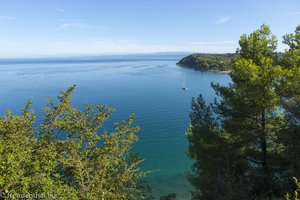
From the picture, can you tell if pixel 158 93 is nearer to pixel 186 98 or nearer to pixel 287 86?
pixel 186 98

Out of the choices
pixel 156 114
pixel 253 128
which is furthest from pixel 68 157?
pixel 156 114

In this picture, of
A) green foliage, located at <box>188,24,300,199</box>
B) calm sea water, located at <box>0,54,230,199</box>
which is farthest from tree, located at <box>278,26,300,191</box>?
calm sea water, located at <box>0,54,230,199</box>

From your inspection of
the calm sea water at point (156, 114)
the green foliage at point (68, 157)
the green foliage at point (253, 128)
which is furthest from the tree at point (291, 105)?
the calm sea water at point (156, 114)

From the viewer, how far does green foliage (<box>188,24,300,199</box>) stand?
13.3m

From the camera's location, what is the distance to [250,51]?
15.3m

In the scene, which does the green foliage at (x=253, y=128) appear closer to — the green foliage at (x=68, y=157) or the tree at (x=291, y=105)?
the tree at (x=291, y=105)

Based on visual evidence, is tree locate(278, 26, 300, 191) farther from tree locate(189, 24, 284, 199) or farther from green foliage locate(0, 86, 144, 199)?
green foliage locate(0, 86, 144, 199)

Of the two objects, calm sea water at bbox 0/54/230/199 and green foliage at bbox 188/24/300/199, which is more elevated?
green foliage at bbox 188/24/300/199

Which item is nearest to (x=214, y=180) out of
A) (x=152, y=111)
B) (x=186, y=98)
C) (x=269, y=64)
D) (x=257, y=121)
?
(x=257, y=121)

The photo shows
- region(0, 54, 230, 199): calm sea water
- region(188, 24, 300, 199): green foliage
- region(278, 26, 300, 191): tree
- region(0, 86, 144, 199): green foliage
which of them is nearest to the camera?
region(0, 86, 144, 199): green foliage

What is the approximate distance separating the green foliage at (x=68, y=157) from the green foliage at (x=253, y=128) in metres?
5.44

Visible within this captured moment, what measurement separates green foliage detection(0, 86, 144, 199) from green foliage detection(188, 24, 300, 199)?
5.44 metres

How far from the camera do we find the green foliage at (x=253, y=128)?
524 inches

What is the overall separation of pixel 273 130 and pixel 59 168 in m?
11.0
